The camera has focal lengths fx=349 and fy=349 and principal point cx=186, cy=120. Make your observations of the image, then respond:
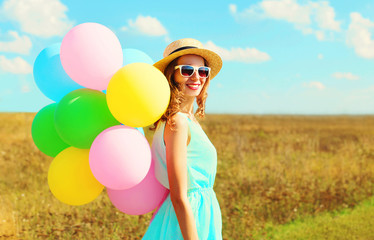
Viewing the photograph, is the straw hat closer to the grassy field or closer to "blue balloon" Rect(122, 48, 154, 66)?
"blue balloon" Rect(122, 48, 154, 66)

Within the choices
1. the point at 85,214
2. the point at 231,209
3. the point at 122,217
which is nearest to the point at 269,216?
the point at 231,209

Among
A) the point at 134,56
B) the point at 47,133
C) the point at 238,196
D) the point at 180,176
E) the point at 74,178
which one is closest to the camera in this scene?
the point at 180,176

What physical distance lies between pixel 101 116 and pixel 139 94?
0.35 metres

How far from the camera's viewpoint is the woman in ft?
5.82

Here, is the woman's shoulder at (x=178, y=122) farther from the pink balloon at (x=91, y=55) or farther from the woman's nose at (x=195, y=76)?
the pink balloon at (x=91, y=55)

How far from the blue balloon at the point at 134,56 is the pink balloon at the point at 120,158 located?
0.60 m

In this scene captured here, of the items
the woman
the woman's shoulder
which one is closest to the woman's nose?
Answer: the woman

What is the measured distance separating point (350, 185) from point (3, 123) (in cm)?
1338

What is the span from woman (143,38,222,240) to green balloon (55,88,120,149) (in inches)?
12.8

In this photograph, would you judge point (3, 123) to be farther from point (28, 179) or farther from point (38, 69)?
point (38, 69)

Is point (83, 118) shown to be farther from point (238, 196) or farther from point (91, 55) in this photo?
point (238, 196)

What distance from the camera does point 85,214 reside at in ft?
15.1

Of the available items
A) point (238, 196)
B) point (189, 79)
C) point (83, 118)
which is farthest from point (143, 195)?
point (238, 196)

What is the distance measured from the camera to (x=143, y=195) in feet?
6.69
